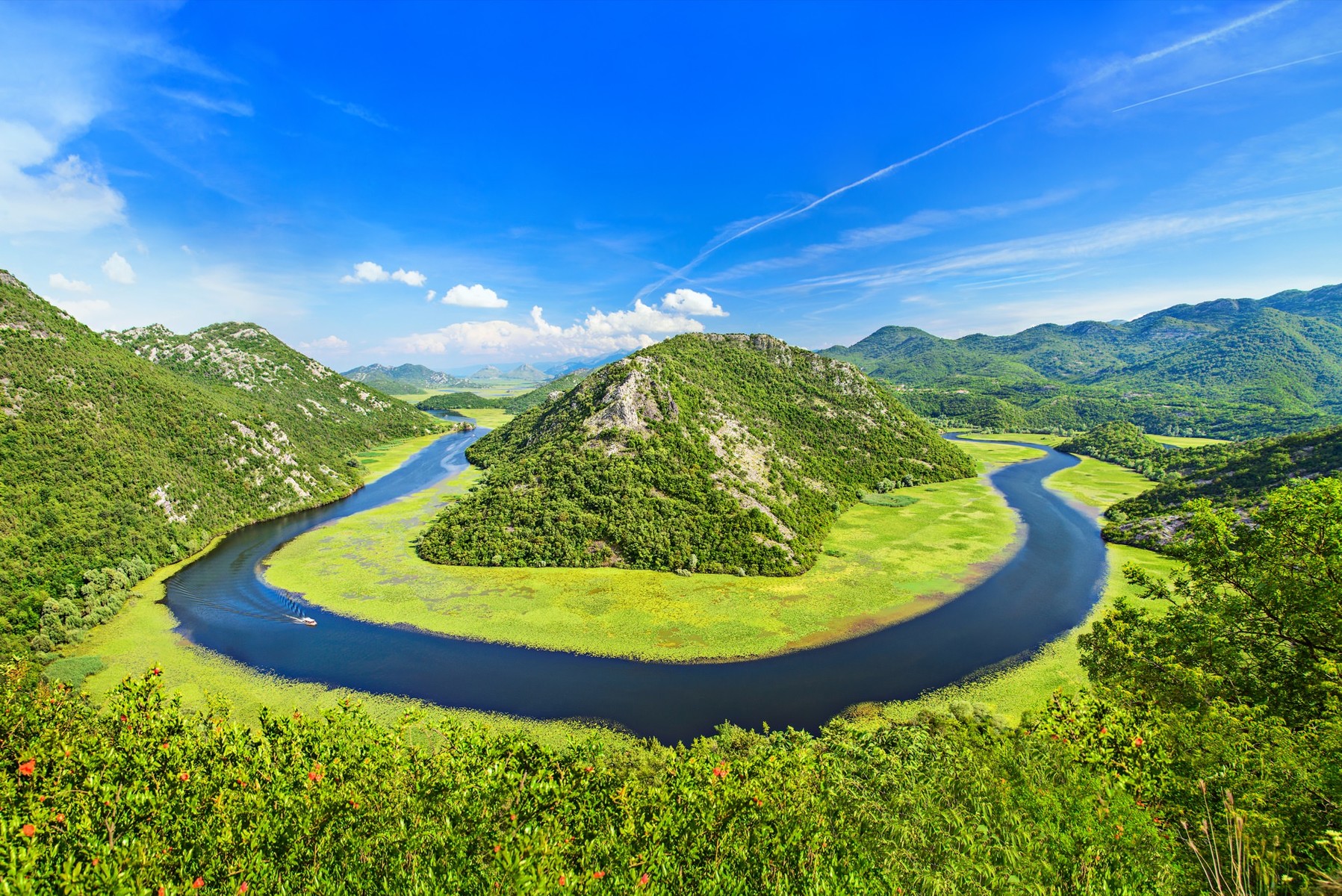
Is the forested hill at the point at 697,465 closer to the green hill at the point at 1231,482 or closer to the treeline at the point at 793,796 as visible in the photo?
the green hill at the point at 1231,482

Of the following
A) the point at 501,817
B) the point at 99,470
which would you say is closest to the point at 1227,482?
the point at 501,817

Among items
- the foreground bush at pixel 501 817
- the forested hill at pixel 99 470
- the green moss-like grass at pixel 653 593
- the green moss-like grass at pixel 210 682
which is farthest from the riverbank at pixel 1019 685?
the forested hill at pixel 99 470

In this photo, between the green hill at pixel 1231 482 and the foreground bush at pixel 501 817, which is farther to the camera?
the green hill at pixel 1231 482

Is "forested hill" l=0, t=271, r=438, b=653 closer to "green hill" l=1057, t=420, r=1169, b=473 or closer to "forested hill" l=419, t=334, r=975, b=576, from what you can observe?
"forested hill" l=419, t=334, r=975, b=576

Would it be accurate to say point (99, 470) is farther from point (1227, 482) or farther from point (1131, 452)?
point (1131, 452)

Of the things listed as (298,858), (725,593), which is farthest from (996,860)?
(725,593)

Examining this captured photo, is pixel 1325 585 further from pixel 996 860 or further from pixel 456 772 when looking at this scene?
pixel 456 772
